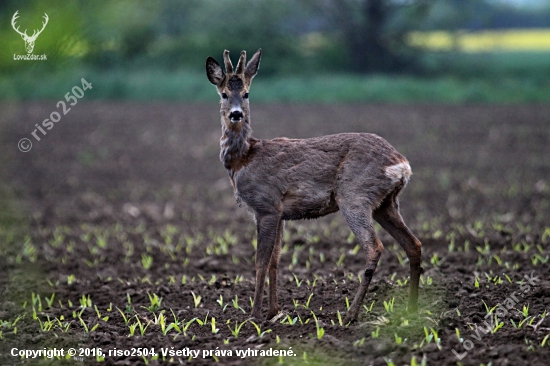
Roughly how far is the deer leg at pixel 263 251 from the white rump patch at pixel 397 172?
0.98 m

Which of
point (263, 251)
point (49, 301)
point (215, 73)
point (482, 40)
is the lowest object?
point (49, 301)

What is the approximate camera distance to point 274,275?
20.1ft

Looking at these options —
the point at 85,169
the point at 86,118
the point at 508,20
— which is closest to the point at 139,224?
the point at 85,169

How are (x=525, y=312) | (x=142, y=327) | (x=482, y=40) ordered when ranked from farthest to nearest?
(x=482, y=40) < (x=142, y=327) < (x=525, y=312)

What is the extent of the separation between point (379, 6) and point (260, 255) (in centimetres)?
3160

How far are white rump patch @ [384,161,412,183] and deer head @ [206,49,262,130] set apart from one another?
1284mm

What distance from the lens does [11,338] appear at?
5.75 metres

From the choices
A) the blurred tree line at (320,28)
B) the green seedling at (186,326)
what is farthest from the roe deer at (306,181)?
the blurred tree line at (320,28)

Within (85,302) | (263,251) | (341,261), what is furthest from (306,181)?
(85,302)

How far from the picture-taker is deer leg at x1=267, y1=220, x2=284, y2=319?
19.7 ft

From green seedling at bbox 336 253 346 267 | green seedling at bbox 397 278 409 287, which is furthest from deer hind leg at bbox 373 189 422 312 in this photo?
green seedling at bbox 336 253 346 267

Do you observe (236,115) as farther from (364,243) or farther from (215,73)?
(364,243)

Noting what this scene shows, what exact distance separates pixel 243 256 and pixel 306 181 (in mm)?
2925

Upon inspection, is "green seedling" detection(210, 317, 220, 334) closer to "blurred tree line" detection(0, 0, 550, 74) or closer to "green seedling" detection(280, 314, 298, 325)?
"green seedling" detection(280, 314, 298, 325)
